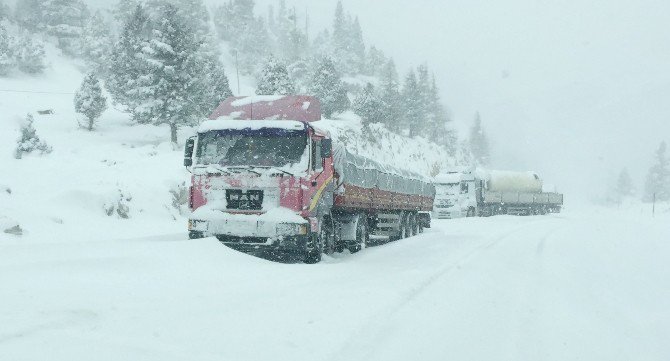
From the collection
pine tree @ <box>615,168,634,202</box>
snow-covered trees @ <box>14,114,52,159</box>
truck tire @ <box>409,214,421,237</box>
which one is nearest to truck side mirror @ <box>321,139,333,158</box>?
truck tire @ <box>409,214,421,237</box>

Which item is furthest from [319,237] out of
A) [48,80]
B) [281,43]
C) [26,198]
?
[281,43]

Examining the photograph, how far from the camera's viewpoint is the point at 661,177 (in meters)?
105

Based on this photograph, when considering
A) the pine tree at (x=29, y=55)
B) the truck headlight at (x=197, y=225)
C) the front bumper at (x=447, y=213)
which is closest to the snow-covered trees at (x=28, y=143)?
the truck headlight at (x=197, y=225)

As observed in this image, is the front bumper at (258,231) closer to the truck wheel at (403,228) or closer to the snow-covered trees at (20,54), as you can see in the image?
the truck wheel at (403,228)

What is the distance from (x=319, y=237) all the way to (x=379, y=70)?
4520 inches

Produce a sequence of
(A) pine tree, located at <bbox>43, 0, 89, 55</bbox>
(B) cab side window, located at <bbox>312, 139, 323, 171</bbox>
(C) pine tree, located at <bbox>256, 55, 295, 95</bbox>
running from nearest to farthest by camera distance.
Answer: (B) cab side window, located at <bbox>312, 139, 323, 171</bbox> < (C) pine tree, located at <bbox>256, 55, 295, 95</bbox> < (A) pine tree, located at <bbox>43, 0, 89, 55</bbox>

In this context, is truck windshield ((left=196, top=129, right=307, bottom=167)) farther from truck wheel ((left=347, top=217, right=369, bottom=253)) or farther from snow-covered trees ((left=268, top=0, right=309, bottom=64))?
snow-covered trees ((left=268, top=0, right=309, bottom=64))

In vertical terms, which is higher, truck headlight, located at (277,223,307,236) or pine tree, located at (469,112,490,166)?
pine tree, located at (469,112,490,166)

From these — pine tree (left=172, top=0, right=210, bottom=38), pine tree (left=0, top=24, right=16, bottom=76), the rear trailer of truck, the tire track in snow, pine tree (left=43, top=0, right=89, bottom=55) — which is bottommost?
the tire track in snow

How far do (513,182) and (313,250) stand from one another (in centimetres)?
3951

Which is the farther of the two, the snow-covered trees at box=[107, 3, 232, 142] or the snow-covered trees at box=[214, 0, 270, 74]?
the snow-covered trees at box=[214, 0, 270, 74]

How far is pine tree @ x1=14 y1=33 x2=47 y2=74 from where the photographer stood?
59594mm

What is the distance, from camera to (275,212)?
36.4 feet

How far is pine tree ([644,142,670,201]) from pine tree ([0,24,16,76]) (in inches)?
4195
